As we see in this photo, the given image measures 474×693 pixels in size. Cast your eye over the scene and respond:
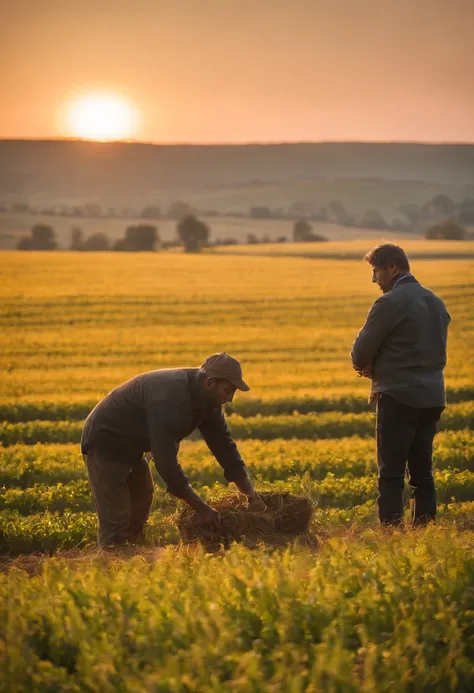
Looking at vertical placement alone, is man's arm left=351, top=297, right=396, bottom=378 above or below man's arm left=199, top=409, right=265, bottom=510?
above

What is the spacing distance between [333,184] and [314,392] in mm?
134215

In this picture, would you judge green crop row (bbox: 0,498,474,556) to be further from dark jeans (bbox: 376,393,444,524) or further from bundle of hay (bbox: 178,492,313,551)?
bundle of hay (bbox: 178,492,313,551)

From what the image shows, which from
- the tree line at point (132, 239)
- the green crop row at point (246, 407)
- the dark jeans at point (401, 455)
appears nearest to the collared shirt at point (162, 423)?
the dark jeans at point (401, 455)

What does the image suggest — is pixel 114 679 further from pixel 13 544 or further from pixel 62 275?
pixel 62 275

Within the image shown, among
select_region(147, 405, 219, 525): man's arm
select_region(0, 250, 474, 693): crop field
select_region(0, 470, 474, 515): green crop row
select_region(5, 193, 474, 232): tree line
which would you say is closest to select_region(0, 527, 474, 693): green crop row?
select_region(0, 250, 474, 693): crop field

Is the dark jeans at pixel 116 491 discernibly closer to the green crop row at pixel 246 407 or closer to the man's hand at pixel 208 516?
the man's hand at pixel 208 516

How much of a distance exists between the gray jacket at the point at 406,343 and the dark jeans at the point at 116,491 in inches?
89.1

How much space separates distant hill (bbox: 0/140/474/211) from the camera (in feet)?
451

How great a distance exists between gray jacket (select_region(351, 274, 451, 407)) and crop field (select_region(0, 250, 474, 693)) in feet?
3.99

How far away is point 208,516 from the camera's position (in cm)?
734

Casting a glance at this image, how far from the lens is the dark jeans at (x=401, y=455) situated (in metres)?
8.27

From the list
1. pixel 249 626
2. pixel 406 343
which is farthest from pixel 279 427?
pixel 249 626

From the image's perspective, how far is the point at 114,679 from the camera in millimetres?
4715

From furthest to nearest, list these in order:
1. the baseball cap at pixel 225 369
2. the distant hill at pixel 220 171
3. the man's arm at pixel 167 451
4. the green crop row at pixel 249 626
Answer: the distant hill at pixel 220 171 < the man's arm at pixel 167 451 < the baseball cap at pixel 225 369 < the green crop row at pixel 249 626
